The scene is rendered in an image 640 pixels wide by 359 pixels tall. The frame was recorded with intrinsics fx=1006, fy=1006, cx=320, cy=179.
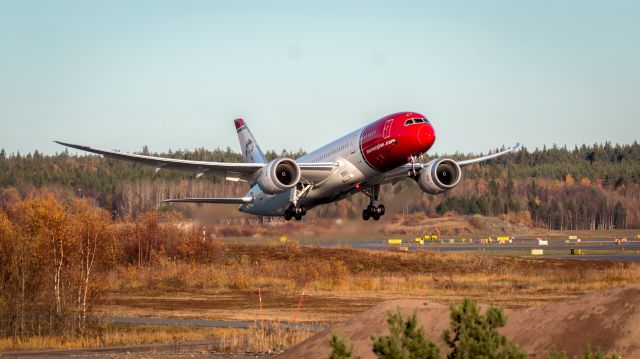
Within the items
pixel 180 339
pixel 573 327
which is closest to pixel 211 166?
pixel 180 339

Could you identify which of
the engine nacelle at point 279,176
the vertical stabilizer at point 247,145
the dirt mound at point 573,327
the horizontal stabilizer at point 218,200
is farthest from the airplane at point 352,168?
the dirt mound at point 573,327

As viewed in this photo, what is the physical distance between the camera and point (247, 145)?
69688 millimetres

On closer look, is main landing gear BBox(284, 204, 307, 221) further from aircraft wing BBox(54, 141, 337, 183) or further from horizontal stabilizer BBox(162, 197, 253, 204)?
horizontal stabilizer BBox(162, 197, 253, 204)

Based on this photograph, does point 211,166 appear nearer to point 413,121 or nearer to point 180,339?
point 413,121

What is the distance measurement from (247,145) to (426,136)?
2576cm

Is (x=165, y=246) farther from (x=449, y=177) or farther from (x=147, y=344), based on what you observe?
(x=147, y=344)

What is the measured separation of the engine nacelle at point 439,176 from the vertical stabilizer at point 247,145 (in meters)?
18.2

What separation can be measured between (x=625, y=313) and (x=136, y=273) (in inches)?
2084

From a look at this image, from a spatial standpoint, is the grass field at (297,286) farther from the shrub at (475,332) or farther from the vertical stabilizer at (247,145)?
the shrub at (475,332)

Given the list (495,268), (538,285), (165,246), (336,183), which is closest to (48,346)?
(336,183)

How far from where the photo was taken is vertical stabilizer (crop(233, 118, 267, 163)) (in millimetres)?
67688

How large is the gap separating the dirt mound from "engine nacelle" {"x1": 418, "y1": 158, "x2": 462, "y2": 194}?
25.4m

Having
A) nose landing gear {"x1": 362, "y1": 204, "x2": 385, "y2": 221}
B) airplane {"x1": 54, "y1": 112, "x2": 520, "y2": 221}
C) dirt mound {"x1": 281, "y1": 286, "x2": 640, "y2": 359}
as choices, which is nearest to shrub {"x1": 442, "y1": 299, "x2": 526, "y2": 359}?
dirt mound {"x1": 281, "y1": 286, "x2": 640, "y2": 359}

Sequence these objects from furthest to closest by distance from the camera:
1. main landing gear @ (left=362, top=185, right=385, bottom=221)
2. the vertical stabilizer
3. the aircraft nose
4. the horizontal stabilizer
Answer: the vertical stabilizer < the horizontal stabilizer < main landing gear @ (left=362, top=185, right=385, bottom=221) < the aircraft nose
